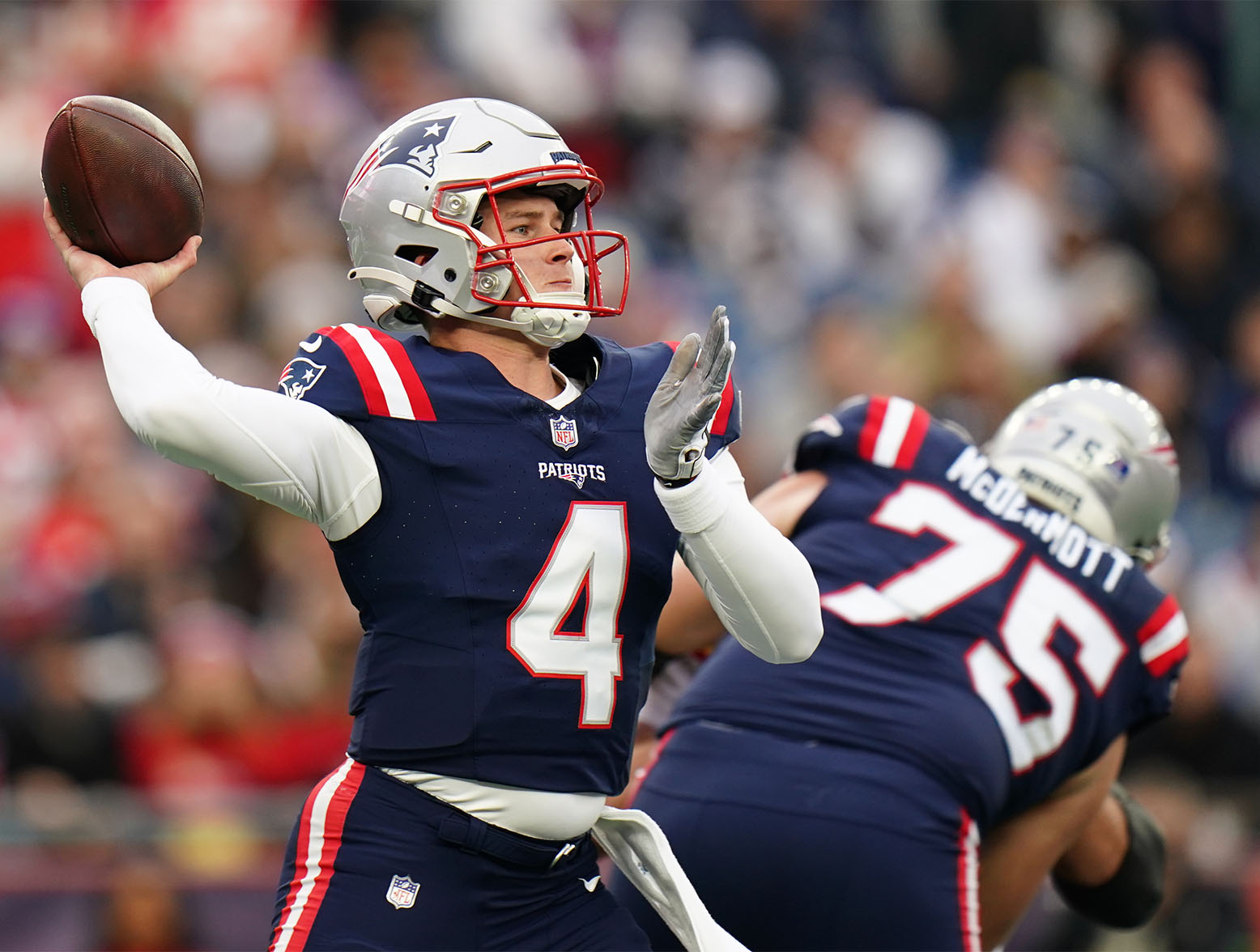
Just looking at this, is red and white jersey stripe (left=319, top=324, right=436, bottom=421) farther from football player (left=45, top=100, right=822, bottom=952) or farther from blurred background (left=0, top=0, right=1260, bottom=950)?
blurred background (left=0, top=0, right=1260, bottom=950)

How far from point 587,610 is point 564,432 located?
0.29 m

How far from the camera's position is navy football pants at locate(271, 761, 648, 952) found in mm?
2842

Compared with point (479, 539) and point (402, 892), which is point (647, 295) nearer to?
point (479, 539)

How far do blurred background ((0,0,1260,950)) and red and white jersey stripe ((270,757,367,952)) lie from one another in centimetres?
299

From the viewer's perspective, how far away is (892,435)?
3.95m

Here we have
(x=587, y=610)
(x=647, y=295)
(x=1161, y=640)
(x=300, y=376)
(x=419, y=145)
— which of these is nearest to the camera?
(x=300, y=376)

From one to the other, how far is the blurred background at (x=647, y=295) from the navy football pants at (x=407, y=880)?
303 centimetres

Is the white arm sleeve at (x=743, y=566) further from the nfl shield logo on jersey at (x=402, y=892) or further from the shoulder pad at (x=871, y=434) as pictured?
the shoulder pad at (x=871, y=434)

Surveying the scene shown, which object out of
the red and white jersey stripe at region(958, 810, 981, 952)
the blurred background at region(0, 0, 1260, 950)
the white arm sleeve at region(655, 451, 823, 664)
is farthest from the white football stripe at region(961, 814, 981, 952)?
the blurred background at region(0, 0, 1260, 950)

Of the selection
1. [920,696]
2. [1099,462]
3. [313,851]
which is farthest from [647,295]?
[313,851]

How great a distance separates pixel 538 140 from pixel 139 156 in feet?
2.17

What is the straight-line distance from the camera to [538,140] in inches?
122

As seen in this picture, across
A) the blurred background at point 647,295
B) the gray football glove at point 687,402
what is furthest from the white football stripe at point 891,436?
the blurred background at point 647,295

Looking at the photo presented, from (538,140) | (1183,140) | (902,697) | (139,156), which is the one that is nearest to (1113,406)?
(902,697)
